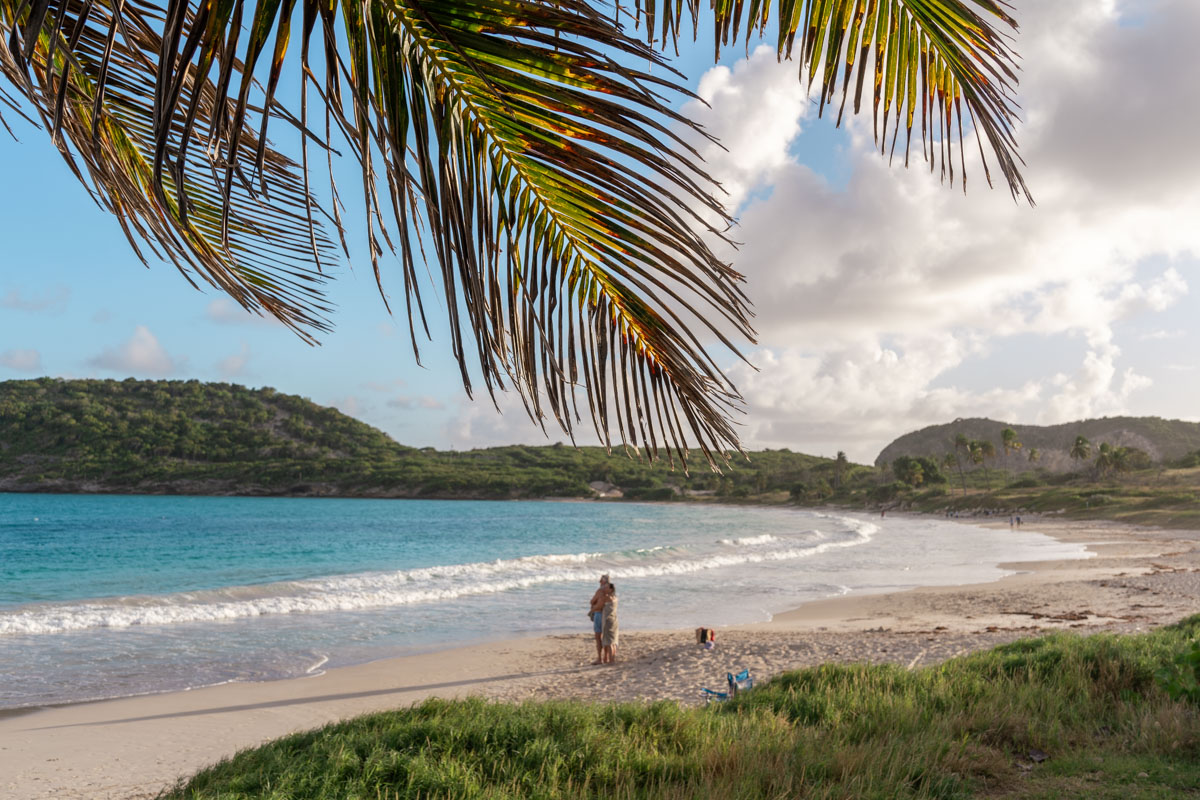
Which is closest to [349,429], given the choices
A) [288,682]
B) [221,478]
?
[221,478]

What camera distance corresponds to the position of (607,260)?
4.56 ft

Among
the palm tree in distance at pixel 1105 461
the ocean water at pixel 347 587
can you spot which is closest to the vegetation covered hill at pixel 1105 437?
the palm tree in distance at pixel 1105 461

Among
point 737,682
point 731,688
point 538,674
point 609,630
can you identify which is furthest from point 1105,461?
point 731,688

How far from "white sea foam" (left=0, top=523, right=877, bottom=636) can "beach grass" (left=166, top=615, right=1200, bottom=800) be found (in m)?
14.8

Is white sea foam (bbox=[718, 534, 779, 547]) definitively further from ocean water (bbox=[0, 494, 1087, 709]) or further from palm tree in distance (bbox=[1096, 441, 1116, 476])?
palm tree in distance (bbox=[1096, 441, 1116, 476])

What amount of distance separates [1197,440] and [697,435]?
202 m

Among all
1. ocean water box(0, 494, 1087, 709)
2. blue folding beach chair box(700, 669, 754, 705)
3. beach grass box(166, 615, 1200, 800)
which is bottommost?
ocean water box(0, 494, 1087, 709)

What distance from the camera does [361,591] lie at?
23391 millimetres

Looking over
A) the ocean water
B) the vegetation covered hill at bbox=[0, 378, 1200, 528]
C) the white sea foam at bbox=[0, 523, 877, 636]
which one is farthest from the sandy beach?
the vegetation covered hill at bbox=[0, 378, 1200, 528]

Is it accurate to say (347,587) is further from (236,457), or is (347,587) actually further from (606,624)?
(236,457)

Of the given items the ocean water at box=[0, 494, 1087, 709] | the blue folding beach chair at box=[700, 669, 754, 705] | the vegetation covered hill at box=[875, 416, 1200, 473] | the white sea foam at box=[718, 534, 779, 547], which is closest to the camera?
the blue folding beach chair at box=[700, 669, 754, 705]

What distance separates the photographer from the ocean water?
13945mm

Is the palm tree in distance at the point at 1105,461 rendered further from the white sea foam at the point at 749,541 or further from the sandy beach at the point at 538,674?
the sandy beach at the point at 538,674

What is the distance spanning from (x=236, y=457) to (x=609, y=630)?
420 ft
